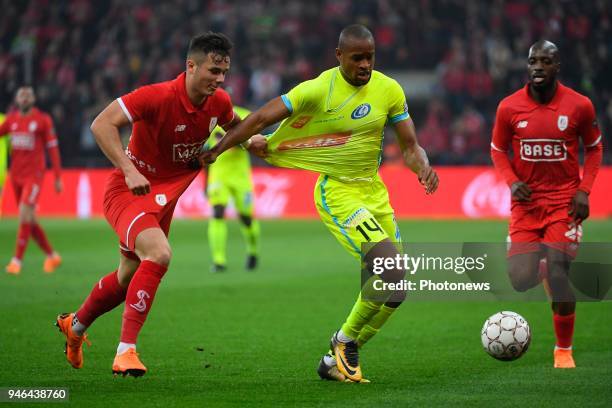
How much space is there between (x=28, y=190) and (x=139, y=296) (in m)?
8.45

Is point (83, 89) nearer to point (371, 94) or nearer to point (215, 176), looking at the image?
point (215, 176)

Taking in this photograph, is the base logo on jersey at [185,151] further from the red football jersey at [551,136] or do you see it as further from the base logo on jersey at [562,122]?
the base logo on jersey at [562,122]

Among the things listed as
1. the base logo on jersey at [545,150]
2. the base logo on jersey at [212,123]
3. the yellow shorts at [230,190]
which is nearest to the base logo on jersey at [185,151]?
the base logo on jersey at [212,123]

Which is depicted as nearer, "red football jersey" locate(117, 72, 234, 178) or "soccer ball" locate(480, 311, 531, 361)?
"red football jersey" locate(117, 72, 234, 178)

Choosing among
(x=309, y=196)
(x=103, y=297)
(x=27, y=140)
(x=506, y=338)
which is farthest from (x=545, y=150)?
(x=309, y=196)

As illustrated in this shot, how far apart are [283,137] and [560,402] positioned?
263 cm

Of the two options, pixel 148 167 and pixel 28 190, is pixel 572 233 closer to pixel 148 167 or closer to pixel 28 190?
pixel 148 167

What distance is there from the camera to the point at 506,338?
702 cm

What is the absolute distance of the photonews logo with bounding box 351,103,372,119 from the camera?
6.92m

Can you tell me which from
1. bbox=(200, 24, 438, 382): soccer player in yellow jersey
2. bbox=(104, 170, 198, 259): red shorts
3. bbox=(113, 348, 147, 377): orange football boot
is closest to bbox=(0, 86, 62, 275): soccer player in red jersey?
bbox=(104, 170, 198, 259): red shorts

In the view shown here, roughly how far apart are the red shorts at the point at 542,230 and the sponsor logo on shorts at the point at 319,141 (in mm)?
1687

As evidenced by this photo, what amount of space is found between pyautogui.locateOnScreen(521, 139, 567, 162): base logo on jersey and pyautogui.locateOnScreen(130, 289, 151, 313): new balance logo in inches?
125

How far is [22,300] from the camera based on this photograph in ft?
36.6

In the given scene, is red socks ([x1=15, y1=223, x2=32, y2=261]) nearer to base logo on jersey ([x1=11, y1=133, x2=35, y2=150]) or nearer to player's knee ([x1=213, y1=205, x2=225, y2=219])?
base logo on jersey ([x1=11, y1=133, x2=35, y2=150])
